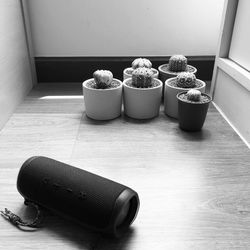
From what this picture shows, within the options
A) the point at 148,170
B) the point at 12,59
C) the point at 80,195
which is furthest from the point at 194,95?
the point at 12,59

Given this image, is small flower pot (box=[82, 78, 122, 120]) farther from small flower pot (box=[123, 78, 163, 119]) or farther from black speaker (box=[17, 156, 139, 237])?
black speaker (box=[17, 156, 139, 237])

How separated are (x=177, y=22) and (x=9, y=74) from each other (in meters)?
0.73

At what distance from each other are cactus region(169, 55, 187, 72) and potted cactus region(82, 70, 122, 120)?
9.4 inches

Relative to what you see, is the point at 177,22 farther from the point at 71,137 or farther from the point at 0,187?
the point at 0,187

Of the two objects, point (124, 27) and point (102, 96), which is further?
point (124, 27)

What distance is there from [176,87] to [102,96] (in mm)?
262

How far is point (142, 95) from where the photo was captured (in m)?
0.96

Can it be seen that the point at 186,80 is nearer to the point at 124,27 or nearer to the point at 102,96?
the point at 102,96

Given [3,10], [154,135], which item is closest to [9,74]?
[3,10]

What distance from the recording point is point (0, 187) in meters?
0.68

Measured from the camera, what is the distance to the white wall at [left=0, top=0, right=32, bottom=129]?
37.5 inches

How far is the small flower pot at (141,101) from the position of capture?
0.97 metres

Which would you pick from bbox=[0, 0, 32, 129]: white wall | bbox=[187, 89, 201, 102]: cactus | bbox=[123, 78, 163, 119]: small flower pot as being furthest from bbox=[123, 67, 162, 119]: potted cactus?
bbox=[0, 0, 32, 129]: white wall

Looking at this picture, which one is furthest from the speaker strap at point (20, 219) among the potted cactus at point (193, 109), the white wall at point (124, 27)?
the white wall at point (124, 27)
